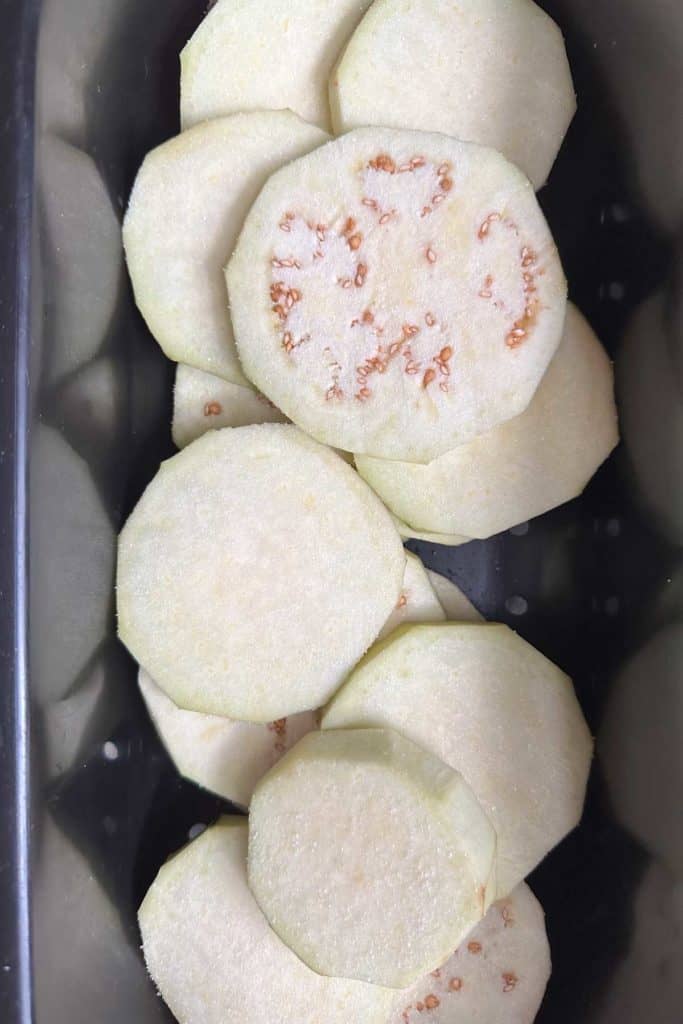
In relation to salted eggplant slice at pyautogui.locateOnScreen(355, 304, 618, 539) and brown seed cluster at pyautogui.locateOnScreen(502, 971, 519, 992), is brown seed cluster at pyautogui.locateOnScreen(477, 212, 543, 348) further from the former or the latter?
brown seed cluster at pyautogui.locateOnScreen(502, 971, 519, 992)

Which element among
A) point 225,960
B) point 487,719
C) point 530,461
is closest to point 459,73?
point 530,461

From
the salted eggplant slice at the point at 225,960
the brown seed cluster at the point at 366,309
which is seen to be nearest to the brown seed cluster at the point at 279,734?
the salted eggplant slice at the point at 225,960

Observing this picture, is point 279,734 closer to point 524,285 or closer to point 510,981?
point 510,981

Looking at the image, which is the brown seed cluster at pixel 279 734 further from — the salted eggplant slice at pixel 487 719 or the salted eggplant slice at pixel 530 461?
the salted eggplant slice at pixel 530 461

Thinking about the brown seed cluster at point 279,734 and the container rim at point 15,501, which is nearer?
the container rim at point 15,501

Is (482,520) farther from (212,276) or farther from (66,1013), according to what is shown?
(66,1013)

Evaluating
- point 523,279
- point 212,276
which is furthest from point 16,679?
point 523,279

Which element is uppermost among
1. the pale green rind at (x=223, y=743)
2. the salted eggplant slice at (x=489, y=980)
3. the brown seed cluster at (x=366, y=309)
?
the brown seed cluster at (x=366, y=309)
